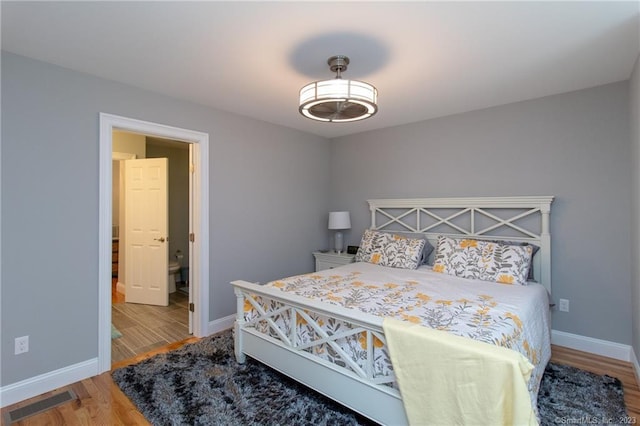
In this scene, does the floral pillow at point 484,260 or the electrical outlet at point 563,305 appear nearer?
the floral pillow at point 484,260

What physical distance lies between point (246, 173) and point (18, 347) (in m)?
2.38

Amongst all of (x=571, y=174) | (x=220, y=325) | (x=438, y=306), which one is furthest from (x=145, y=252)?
(x=571, y=174)

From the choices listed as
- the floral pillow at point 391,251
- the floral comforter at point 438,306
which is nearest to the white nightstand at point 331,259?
the floral pillow at point 391,251

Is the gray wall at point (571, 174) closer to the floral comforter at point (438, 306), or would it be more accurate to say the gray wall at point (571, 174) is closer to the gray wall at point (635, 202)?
the gray wall at point (635, 202)

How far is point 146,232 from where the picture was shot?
4.36 metres

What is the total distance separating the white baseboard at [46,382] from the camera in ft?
7.11

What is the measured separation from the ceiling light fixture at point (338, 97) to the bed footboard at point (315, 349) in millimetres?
1291

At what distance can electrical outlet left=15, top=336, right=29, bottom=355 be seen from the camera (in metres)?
2.22

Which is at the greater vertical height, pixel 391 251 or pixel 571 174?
pixel 571 174

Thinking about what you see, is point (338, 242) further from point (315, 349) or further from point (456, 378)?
point (456, 378)

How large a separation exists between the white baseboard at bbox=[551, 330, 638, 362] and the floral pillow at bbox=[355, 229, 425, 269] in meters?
1.42

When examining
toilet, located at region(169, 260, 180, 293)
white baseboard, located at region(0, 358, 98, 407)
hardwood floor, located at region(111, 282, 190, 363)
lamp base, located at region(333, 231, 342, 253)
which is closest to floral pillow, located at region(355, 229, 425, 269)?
lamp base, located at region(333, 231, 342, 253)

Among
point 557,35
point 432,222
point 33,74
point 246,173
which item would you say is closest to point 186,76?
point 33,74

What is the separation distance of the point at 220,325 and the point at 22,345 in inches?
62.9
